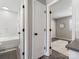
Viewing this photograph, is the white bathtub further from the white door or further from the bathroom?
the white door

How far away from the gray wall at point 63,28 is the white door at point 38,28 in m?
5.53

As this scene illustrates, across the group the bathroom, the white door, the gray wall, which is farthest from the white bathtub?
the gray wall

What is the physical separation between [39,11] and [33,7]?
1.21 ft

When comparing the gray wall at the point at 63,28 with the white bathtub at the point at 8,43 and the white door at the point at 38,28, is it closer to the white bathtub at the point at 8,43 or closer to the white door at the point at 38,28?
the white door at the point at 38,28

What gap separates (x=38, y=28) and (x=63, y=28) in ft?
21.2

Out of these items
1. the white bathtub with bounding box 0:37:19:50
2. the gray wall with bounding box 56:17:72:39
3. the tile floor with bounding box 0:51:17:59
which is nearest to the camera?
the tile floor with bounding box 0:51:17:59

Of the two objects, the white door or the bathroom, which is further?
the bathroom

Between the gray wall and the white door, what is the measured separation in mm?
5527

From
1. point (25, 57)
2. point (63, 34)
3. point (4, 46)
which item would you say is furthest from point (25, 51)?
point (63, 34)

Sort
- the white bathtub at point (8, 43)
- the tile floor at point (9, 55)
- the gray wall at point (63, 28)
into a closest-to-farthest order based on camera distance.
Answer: the tile floor at point (9, 55) → the white bathtub at point (8, 43) → the gray wall at point (63, 28)

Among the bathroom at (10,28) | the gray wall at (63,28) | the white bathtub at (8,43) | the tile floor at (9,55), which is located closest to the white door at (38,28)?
the bathroom at (10,28)

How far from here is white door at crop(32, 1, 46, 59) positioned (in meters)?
2.77

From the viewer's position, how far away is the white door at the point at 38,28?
2.77m

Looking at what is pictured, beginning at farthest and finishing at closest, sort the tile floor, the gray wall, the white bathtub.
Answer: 1. the gray wall
2. the white bathtub
3. the tile floor
